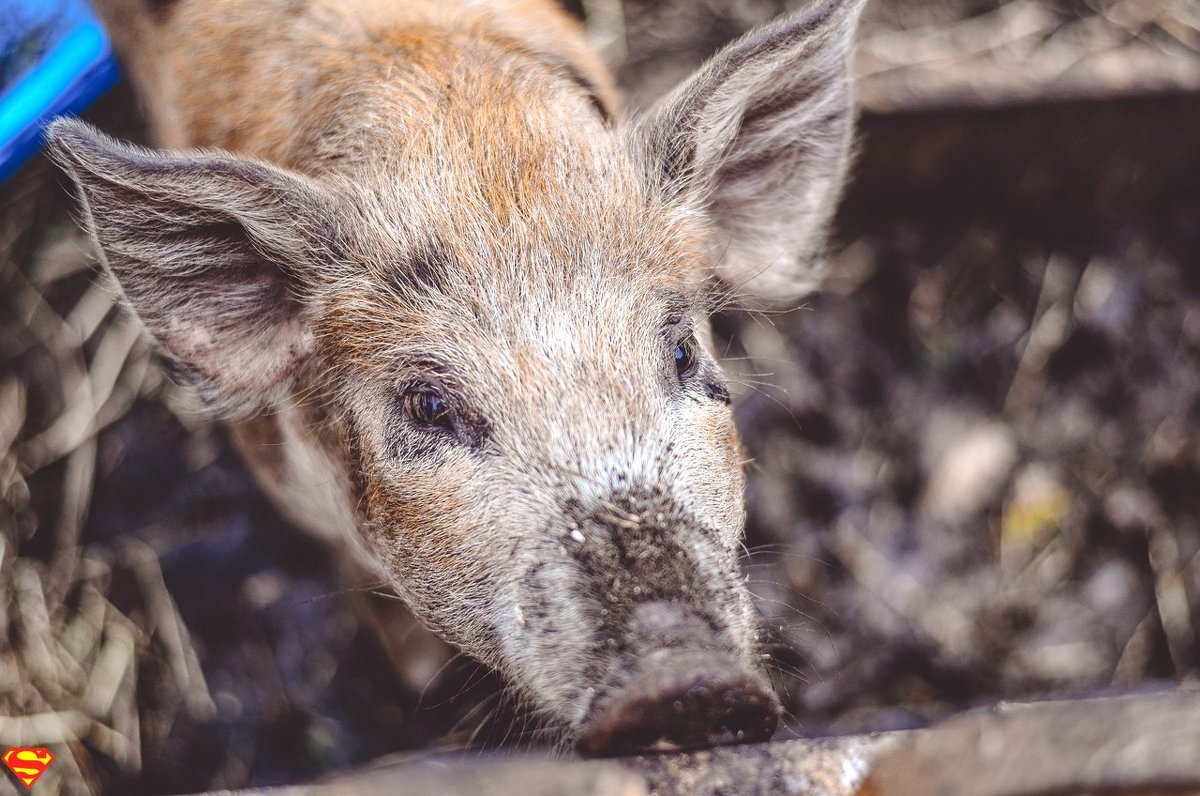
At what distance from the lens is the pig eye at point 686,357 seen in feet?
6.65

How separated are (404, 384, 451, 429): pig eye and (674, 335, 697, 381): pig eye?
487 mm

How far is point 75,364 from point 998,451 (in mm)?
3356

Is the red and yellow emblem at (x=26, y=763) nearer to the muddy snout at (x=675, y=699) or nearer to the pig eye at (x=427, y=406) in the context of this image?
the pig eye at (x=427, y=406)

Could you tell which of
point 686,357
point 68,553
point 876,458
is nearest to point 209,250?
point 686,357

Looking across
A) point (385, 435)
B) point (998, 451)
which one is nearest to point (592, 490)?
point (385, 435)

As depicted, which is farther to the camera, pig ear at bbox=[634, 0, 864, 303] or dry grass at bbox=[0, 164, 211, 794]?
dry grass at bbox=[0, 164, 211, 794]

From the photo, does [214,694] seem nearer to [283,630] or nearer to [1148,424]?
[283,630]

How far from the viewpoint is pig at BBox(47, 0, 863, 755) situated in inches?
66.4

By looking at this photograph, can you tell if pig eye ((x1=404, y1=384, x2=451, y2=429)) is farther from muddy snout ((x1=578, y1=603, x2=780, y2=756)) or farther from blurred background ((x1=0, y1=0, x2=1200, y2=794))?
blurred background ((x1=0, y1=0, x2=1200, y2=794))

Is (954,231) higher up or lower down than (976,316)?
higher up

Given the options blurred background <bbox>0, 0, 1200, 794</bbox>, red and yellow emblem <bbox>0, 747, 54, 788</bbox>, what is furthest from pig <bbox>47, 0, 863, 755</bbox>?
red and yellow emblem <bbox>0, 747, 54, 788</bbox>

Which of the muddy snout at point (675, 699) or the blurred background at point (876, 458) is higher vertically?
the muddy snout at point (675, 699)

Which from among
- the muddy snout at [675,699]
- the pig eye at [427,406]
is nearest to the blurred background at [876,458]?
the pig eye at [427,406]

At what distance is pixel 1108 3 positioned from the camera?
138 inches
